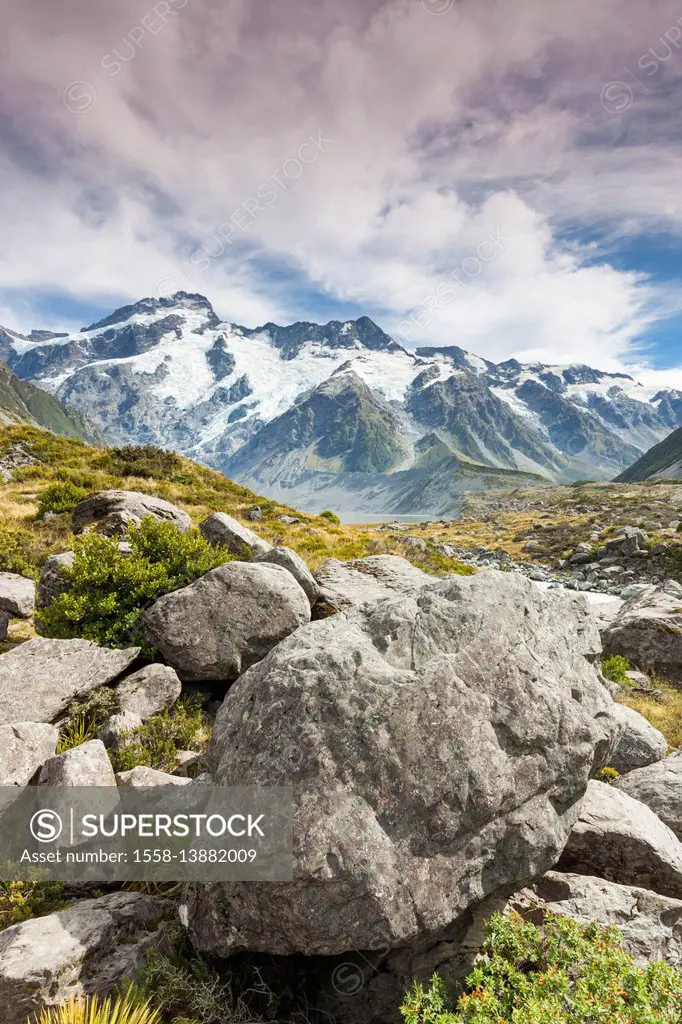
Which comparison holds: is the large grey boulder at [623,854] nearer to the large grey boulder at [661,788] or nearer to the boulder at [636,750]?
the large grey boulder at [661,788]

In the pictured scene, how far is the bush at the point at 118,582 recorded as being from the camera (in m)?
11.2

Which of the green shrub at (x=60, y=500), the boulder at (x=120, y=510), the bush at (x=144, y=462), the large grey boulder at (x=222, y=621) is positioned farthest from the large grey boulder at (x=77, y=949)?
the bush at (x=144, y=462)

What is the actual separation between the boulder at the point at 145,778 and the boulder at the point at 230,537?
7823mm

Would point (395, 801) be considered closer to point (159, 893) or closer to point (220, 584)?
point (159, 893)

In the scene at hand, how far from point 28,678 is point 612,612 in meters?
27.6

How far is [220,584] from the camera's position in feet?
36.2

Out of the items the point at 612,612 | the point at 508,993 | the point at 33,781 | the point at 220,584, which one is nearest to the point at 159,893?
the point at 33,781

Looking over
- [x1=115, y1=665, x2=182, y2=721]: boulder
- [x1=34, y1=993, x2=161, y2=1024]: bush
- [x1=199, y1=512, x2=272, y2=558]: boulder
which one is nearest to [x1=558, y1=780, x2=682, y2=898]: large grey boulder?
[x1=34, y1=993, x2=161, y2=1024]: bush

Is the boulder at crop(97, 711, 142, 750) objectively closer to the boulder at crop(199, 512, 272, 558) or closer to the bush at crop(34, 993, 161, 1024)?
the bush at crop(34, 993, 161, 1024)

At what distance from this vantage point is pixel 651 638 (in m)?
20.4

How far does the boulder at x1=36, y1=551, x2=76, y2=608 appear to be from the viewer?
39.3ft

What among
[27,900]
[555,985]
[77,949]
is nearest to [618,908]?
[555,985]

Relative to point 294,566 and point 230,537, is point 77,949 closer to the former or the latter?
point 294,566

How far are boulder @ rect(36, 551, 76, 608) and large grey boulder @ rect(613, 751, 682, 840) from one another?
13.3 meters
